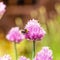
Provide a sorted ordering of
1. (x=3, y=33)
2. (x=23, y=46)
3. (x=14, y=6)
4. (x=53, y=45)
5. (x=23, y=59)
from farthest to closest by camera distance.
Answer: (x=14, y=6) → (x=3, y=33) → (x=23, y=46) → (x=53, y=45) → (x=23, y=59)

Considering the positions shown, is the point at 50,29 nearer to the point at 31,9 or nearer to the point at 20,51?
the point at 20,51

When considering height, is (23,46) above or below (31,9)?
below

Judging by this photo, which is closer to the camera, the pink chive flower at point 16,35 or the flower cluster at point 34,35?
the flower cluster at point 34,35

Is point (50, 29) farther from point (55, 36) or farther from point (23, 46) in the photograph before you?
point (23, 46)

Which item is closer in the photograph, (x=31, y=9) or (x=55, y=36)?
(x=55, y=36)

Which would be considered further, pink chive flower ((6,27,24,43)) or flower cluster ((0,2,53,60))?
pink chive flower ((6,27,24,43))

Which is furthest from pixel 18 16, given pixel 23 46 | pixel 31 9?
pixel 23 46

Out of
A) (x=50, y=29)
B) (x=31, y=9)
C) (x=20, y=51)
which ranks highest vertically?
(x=31, y=9)

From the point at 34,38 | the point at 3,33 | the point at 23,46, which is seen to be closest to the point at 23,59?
the point at 34,38

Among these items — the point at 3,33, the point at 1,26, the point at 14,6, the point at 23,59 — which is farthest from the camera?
the point at 14,6
